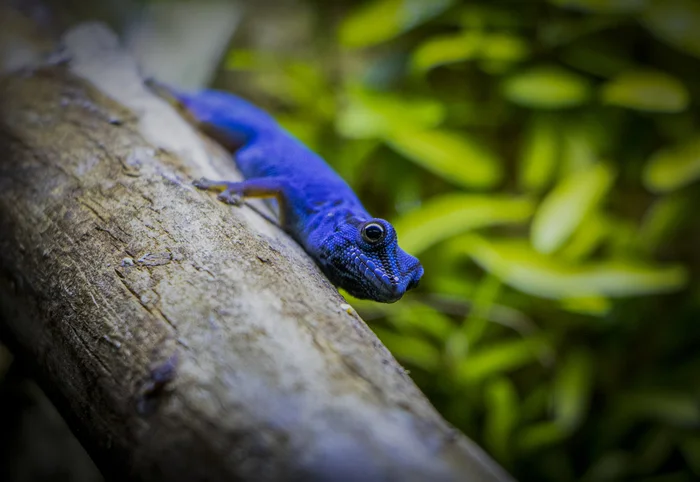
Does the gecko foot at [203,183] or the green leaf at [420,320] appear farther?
the green leaf at [420,320]

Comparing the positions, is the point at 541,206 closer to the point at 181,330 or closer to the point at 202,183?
the point at 202,183

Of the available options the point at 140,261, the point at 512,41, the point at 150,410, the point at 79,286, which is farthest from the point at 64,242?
the point at 512,41

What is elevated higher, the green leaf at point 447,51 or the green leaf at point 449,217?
the green leaf at point 447,51

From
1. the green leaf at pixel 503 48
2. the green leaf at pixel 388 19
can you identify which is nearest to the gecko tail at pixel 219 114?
the green leaf at pixel 388 19

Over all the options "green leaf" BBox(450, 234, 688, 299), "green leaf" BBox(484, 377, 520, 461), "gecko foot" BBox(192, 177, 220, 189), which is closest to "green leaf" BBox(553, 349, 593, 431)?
"green leaf" BBox(484, 377, 520, 461)

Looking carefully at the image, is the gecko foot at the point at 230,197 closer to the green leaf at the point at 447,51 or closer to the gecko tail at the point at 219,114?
the gecko tail at the point at 219,114

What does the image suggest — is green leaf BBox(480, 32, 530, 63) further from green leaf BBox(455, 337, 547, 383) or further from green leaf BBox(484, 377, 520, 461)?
green leaf BBox(484, 377, 520, 461)
